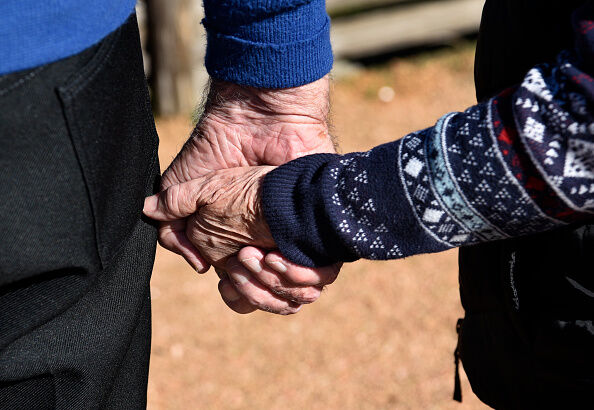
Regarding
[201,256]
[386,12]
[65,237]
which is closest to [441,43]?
[386,12]

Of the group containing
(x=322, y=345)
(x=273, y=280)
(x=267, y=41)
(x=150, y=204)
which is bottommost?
(x=322, y=345)

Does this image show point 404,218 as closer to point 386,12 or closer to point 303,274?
point 303,274

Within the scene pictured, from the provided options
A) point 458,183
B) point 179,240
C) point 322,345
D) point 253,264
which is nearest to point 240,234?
point 253,264

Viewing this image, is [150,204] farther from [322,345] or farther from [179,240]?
[322,345]

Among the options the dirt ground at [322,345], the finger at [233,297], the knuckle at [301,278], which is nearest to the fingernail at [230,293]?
the finger at [233,297]

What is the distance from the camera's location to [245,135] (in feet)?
5.15

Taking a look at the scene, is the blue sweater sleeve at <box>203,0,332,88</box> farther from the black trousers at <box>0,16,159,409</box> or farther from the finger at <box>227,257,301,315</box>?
the finger at <box>227,257,301,315</box>

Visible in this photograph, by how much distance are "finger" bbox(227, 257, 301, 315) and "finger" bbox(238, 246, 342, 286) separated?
90 millimetres

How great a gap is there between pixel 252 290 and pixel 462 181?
561 millimetres

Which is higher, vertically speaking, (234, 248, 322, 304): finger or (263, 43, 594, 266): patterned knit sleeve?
(263, 43, 594, 266): patterned knit sleeve

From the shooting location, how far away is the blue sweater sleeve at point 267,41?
1.37m

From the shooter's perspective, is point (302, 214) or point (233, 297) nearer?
point (302, 214)

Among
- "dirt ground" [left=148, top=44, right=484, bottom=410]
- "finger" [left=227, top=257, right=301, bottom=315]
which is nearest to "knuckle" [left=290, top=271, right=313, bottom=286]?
"finger" [left=227, top=257, right=301, bottom=315]

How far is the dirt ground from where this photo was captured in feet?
9.32
